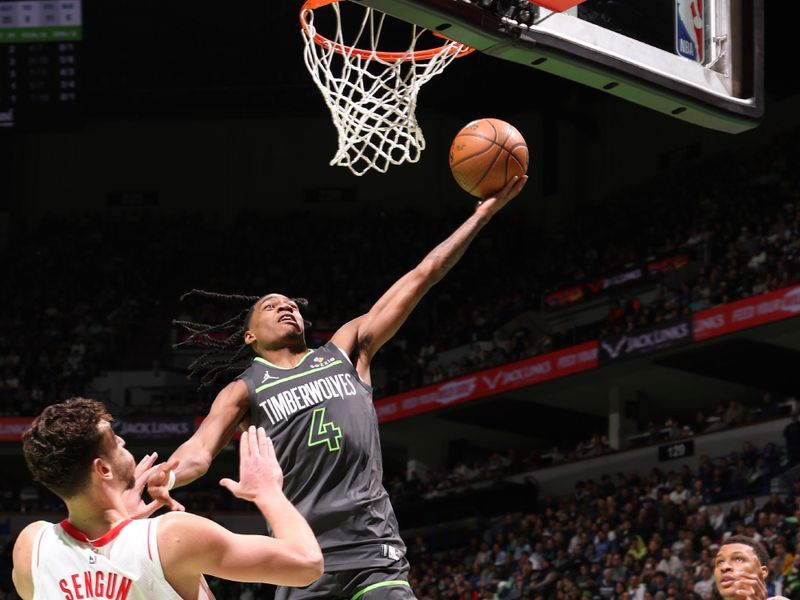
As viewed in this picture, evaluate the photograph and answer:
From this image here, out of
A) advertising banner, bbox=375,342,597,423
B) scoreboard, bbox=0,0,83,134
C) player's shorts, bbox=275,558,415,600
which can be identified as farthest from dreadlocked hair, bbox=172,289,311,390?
scoreboard, bbox=0,0,83,134

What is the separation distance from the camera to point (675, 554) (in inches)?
582

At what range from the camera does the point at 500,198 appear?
5.06 metres

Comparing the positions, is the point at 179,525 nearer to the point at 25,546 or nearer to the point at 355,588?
the point at 25,546

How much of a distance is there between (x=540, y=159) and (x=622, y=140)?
1.84 meters

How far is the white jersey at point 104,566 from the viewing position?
279 cm

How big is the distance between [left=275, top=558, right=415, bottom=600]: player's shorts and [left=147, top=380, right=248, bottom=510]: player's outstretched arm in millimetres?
513

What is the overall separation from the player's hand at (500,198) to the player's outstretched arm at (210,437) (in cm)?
116

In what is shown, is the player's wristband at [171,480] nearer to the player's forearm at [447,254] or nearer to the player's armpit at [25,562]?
the player's armpit at [25,562]

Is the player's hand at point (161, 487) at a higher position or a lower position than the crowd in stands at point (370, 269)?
lower

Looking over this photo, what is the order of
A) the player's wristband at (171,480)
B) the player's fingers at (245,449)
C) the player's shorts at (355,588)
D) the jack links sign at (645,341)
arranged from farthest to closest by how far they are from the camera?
1. the jack links sign at (645,341)
2. the player's shorts at (355,588)
3. the player's wristband at (171,480)
4. the player's fingers at (245,449)

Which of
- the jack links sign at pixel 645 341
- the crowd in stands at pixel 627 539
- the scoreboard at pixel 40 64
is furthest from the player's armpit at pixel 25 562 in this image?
the scoreboard at pixel 40 64

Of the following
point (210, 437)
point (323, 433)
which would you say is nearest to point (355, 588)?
point (323, 433)

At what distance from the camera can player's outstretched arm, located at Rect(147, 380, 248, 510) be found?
4.10 meters

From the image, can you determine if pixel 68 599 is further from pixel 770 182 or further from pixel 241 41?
pixel 241 41
